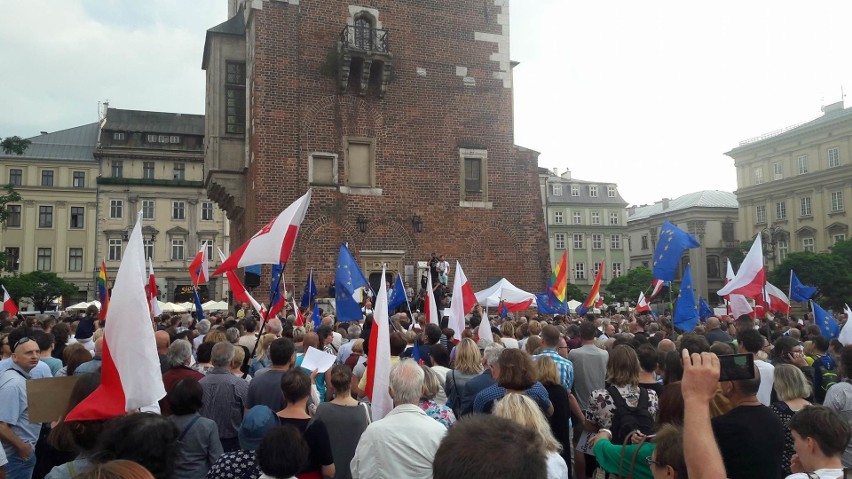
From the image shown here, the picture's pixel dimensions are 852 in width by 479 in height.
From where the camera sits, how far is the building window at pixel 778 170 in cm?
6794

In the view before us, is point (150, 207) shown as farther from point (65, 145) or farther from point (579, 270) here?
point (579, 270)

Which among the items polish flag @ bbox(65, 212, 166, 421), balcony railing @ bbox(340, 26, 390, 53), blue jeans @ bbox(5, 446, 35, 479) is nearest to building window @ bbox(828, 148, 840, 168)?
balcony railing @ bbox(340, 26, 390, 53)

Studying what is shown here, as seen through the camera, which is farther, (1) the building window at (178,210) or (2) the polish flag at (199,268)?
(1) the building window at (178,210)

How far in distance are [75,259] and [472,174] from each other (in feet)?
163

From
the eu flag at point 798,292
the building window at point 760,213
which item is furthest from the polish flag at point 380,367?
the building window at point 760,213

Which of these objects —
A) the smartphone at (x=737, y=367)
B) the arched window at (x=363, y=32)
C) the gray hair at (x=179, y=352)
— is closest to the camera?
the smartphone at (x=737, y=367)

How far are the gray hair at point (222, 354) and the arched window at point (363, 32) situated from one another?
737 inches

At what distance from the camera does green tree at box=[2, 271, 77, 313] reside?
45.5 meters

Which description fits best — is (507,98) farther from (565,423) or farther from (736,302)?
(565,423)

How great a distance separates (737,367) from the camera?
9.95ft

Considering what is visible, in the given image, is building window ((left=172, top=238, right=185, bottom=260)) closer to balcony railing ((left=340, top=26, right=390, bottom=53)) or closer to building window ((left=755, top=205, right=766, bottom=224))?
balcony railing ((left=340, top=26, right=390, bottom=53))

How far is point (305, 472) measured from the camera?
467 centimetres

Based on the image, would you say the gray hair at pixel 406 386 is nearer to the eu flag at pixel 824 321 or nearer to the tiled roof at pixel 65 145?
the eu flag at pixel 824 321

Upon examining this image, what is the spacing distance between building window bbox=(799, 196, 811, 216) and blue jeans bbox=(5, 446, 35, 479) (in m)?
71.0
